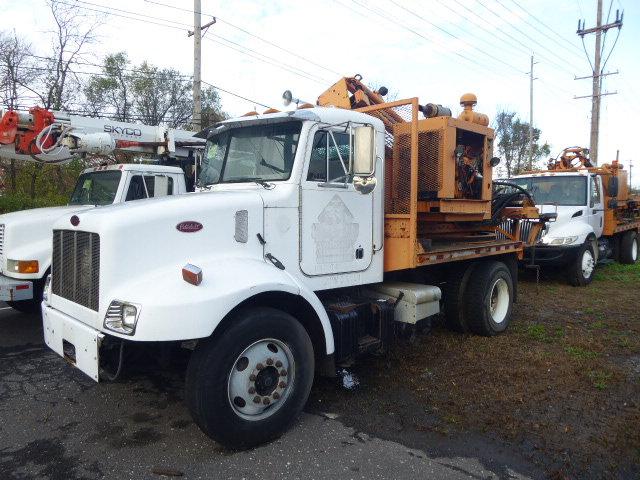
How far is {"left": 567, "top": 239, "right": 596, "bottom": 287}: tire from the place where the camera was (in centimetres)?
998

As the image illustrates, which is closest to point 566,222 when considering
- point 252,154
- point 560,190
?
point 560,190

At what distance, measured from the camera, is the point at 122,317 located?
316 cm

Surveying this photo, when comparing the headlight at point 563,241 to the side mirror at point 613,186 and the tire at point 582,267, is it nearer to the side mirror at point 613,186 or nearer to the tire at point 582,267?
the tire at point 582,267

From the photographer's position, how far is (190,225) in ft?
11.8

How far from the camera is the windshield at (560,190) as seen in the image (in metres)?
10.9

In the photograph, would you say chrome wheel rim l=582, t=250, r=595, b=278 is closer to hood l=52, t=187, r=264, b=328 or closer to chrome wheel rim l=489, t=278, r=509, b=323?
chrome wheel rim l=489, t=278, r=509, b=323

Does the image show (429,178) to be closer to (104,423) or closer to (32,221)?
(104,423)

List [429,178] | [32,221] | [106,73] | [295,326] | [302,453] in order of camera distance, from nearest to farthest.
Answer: [302,453] → [295,326] → [429,178] → [32,221] → [106,73]

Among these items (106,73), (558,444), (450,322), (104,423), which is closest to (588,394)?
(558,444)

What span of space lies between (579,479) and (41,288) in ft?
20.4

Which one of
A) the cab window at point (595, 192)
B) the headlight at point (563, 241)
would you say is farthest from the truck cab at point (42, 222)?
the cab window at point (595, 192)

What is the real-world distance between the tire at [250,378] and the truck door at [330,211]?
76 centimetres

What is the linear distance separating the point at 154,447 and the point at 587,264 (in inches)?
381

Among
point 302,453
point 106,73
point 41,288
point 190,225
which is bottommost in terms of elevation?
point 302,453
